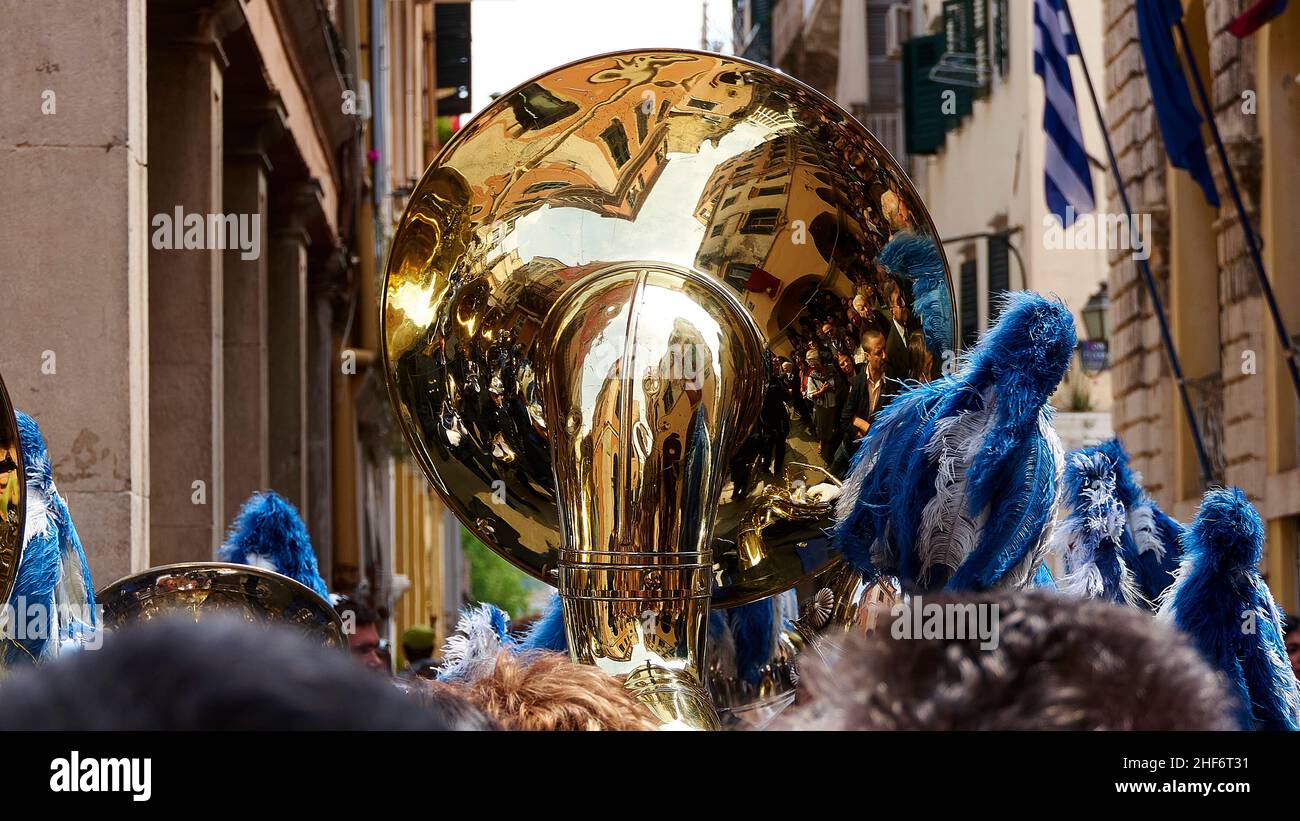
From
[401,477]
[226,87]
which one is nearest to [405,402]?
[226,87]

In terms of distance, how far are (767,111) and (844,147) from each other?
0.50 feet

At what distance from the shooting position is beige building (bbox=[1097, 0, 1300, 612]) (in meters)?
13.2

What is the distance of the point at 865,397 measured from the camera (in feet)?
10.4

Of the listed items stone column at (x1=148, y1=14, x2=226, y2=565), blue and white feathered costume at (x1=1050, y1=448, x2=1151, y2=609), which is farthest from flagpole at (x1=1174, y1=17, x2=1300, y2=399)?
blue and white feathered costume at (x1=1050, y1=448, x2=1151, y2=609)

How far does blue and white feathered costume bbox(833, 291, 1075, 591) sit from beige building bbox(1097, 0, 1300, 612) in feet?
34.7

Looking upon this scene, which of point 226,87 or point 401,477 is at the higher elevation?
point 226,87

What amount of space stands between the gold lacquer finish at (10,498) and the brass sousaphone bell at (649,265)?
81 centimetres

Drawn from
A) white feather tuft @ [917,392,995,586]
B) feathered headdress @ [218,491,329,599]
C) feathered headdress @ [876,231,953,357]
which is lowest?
feathered headdress @ [218,491,329,599]

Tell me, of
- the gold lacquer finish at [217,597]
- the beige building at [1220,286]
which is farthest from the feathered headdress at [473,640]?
the beige building at [1220,286]

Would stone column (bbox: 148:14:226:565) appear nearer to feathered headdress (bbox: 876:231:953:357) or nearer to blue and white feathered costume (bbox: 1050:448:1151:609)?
blue and white feathered costume (bbox: 1050:448:1151:609)

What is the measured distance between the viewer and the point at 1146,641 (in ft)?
3.70

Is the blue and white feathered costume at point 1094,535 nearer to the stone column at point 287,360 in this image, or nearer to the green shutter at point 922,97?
the stone column at point 287,360

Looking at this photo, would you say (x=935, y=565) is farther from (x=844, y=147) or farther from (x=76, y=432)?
(x=76, y=432)

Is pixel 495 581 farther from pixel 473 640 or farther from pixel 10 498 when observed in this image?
pixel 10 498
